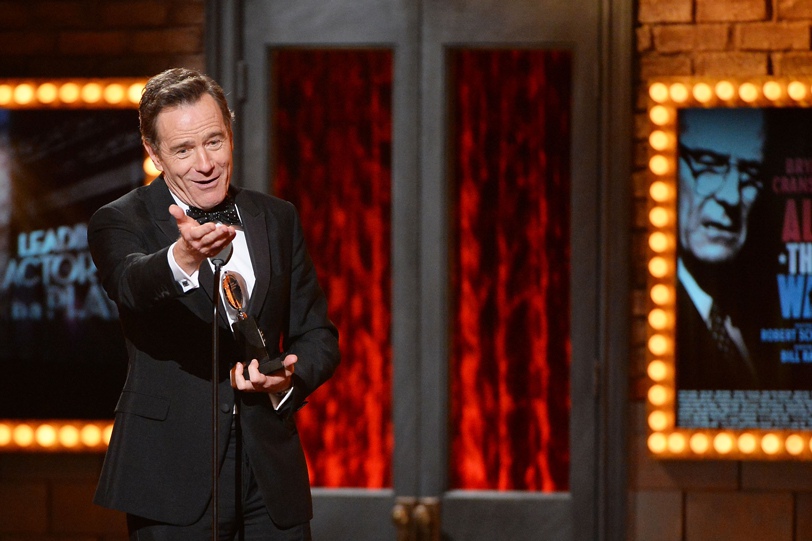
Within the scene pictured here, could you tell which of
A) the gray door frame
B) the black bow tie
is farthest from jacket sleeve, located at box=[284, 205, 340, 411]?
the gray door frame

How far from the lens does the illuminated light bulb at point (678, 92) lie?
3.37m

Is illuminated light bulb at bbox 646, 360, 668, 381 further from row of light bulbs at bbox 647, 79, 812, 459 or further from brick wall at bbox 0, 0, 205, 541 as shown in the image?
brick wall at bbox 0, 0, 205, 541

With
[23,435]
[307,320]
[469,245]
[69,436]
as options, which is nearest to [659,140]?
[469,245]

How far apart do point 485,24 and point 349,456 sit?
1.69 metres

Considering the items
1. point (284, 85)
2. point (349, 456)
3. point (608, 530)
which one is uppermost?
point (284, 85)

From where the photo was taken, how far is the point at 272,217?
1911mm

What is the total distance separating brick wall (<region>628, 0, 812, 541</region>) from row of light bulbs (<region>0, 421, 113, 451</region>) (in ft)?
6.34

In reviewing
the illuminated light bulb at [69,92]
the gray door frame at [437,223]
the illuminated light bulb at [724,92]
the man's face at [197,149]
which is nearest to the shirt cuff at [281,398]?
the man's face at [197,149]

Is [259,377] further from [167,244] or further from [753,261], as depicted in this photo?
[753,261]

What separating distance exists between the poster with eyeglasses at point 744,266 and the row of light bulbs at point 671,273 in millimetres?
33

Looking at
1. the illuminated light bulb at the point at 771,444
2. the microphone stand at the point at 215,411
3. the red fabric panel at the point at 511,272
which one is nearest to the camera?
the microphone stand at the point at 215,411

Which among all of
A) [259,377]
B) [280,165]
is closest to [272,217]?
[259,377]

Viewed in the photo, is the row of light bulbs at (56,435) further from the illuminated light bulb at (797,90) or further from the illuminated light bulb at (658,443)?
the illuminated light bulb at (797,90)

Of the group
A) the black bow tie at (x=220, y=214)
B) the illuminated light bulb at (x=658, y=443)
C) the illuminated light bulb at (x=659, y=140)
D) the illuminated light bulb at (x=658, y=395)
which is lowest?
the illuminated light bulb at (x=658, y=443)
